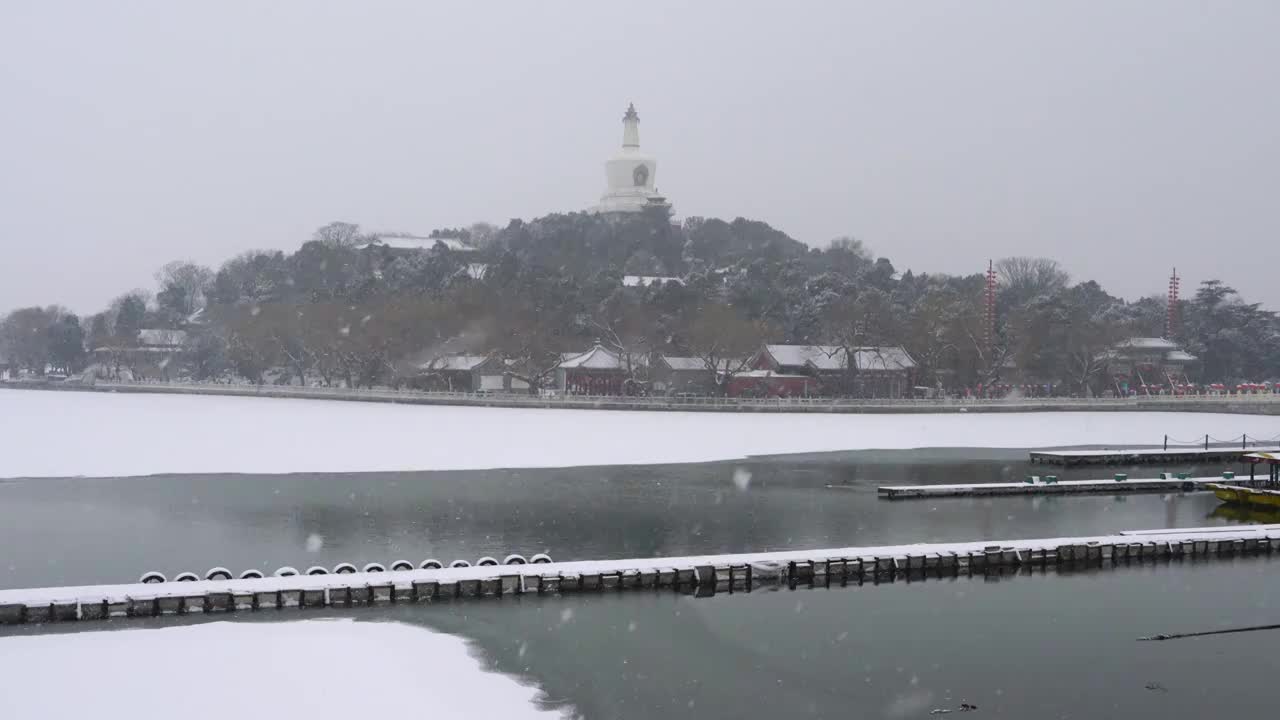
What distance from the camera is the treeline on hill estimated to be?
278 feet

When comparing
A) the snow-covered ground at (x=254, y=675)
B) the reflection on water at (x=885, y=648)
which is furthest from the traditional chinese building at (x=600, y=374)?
the snow-covered ground at (x=254, y=675)

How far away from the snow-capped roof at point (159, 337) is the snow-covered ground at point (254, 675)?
100451 mm

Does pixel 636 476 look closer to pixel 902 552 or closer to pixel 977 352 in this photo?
pixel 902 552

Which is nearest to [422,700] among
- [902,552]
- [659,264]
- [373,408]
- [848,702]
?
[848,702]

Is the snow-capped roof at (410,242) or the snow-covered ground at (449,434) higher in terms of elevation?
A: the snow-capped roof at (410,242)

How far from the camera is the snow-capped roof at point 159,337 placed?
371 ft

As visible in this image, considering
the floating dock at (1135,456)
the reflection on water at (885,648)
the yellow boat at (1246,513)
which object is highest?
the floating dock at (1135,456)

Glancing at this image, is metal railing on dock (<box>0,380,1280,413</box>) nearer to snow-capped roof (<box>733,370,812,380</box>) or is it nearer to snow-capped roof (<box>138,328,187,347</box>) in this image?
snow-capped roof (<box>733,370,812,380</box>)

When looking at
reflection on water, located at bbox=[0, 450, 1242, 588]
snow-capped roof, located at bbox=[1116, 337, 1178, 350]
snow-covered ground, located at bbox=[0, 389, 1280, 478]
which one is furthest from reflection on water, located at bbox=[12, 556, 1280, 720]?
snow-capped roof, located at bbox=[1116, 337, 1178, 350]

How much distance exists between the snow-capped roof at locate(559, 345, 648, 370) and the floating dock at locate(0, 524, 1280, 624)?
56351 millimetres

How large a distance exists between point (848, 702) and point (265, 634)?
30.4 feet

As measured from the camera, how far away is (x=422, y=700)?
52.9 ft

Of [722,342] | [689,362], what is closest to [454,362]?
[689,362]

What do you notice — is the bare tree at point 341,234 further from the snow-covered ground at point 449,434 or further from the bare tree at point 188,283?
the snow-covered ground at point 449,434
